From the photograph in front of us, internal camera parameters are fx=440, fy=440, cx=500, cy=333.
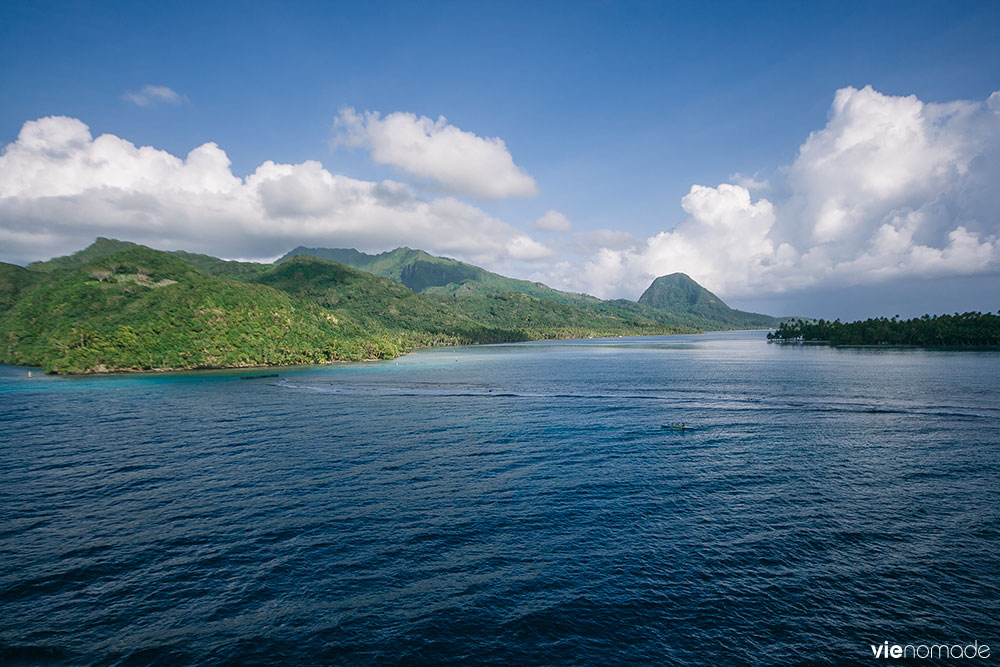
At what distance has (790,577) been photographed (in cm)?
2814

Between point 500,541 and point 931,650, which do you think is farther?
point 500,541

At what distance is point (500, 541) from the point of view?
1328 inches

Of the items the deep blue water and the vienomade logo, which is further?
the deep blue water

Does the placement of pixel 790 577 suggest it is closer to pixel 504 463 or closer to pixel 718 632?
pixel 718 632

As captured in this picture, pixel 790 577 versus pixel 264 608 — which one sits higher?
pixel 790 577

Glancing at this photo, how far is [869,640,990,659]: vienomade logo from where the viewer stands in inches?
857

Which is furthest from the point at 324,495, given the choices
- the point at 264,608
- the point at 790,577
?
the point at 790,577

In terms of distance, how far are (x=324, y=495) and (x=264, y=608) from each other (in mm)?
18514

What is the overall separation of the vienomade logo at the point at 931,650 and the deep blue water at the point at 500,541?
520 mm

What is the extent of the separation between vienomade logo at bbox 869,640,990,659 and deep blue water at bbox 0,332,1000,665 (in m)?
0.52

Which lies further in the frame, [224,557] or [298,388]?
[298,388]

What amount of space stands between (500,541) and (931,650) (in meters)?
24.5

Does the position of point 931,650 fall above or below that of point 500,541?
above

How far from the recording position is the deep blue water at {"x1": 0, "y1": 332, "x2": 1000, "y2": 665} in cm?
2336
